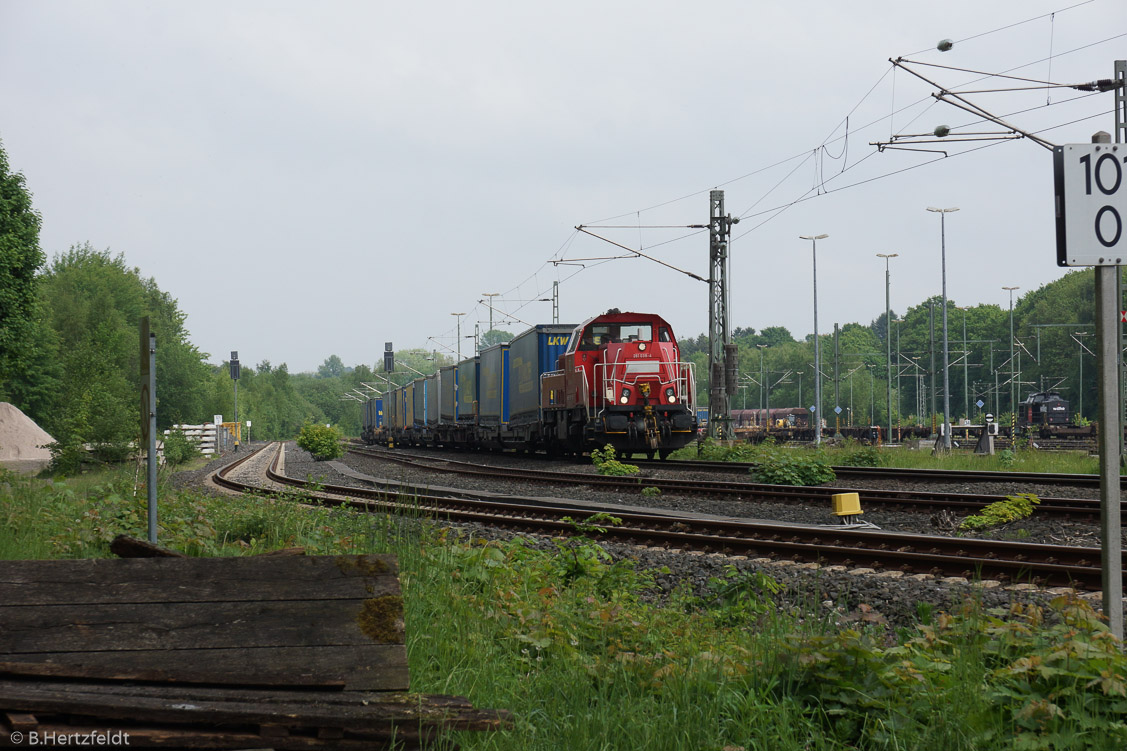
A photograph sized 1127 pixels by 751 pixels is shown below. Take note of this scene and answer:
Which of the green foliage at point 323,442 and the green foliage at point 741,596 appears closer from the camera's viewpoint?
the green foliage at point 741,596

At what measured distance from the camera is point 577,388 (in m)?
24.0

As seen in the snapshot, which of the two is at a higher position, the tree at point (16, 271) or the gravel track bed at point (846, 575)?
the tree at point (16, 271)

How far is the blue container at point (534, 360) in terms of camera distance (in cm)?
2797

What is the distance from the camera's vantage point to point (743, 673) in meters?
4.27

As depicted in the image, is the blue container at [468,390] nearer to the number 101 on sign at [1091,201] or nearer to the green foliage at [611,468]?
the green foliage at [611,468]

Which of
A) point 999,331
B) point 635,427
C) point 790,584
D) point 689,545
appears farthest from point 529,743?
point 999,331

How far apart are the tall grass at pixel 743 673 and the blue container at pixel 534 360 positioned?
2107 cm

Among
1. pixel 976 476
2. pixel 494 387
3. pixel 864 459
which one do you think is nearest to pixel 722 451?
pixel 864 459

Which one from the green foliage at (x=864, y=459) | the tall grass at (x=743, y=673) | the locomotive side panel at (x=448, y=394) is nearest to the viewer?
the tall grass at (x=743, y=673)

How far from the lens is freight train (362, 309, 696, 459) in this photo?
23.4m

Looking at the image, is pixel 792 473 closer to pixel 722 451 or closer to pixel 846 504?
pixel 846 504

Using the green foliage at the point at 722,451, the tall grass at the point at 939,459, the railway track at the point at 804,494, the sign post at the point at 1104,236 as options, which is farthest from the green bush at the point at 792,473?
the sign post at the point at 1104,236

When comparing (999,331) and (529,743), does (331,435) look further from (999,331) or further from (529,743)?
(999,331)

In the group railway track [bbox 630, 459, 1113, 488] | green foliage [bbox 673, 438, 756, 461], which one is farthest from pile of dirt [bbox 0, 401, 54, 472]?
railway track [bbox 630, 459, 1113, 488]
